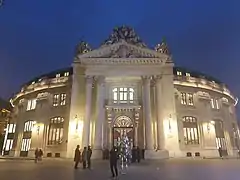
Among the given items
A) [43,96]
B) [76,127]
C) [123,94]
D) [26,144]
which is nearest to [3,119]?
[26,144]

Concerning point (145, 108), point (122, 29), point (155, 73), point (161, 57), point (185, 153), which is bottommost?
point (185, 153)

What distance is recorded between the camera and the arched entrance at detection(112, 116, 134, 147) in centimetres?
3932

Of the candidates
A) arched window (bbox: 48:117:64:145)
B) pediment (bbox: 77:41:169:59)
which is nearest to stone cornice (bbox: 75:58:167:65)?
→ pediment (bbox: 77:41:169:59)

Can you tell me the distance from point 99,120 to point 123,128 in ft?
15.5

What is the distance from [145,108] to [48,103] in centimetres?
2031

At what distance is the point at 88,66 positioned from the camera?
1617 inches

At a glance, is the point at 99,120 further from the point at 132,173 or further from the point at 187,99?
the point at 132,173

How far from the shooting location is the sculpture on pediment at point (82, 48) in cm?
4348

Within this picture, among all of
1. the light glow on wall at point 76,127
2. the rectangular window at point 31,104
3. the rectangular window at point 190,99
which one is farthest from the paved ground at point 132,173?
the rectangular window at point 31,104

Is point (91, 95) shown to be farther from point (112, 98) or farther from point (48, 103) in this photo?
point (48, 103)

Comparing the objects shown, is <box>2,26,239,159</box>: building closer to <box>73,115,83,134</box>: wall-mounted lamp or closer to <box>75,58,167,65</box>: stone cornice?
<box>75,58,167,65</box>: stone cornice

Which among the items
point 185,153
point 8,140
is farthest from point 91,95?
point 8,140

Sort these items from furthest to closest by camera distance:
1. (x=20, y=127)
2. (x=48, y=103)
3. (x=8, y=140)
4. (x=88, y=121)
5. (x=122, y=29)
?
(x=8, y=140) < (x=20, y=127) < (x=48, y=103) < (x=122, y=29) < (x=88, y=121)

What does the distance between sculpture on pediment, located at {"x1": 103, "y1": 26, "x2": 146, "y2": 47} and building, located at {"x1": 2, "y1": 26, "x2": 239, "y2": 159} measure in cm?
Result: 18
